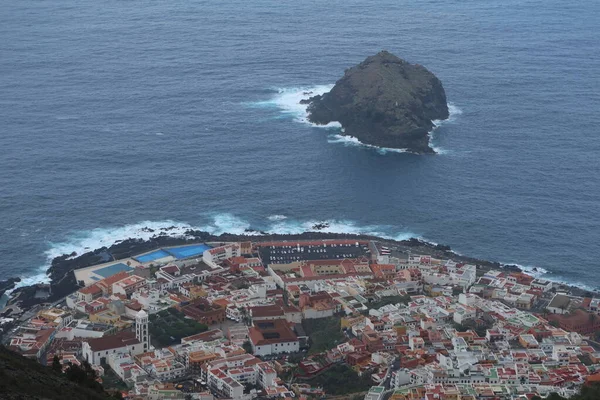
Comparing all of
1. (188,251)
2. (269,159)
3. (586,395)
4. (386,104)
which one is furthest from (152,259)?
(586,395)

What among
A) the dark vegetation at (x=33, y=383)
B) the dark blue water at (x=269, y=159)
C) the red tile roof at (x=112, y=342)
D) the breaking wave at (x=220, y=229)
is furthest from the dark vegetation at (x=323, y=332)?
the dark vegetation at (x=33, y=383)

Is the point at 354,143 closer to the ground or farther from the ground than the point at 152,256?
farther from the ground

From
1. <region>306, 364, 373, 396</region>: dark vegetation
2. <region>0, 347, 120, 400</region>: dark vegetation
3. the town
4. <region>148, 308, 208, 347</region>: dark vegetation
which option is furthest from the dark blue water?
<region>0, 347, 120, 400</region>: dark vegetation

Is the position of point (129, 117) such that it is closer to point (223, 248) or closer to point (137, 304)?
point (223, 248)

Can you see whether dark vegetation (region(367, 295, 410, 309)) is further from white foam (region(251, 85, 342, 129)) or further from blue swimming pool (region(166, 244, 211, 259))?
white foam (region(251, 85, 342, 129))

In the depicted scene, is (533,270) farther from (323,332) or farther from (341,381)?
(341,381)
